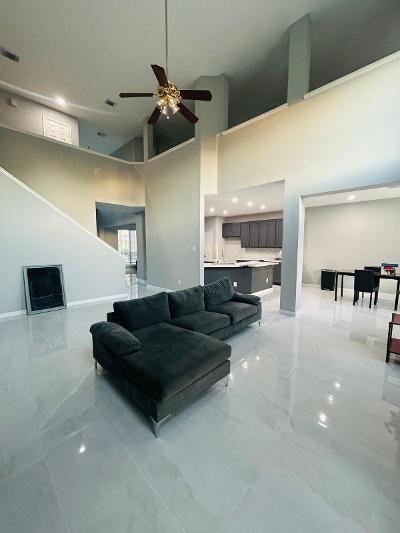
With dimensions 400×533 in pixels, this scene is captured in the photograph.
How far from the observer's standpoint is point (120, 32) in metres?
4.21

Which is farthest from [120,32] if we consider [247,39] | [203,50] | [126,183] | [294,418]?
[294,418]

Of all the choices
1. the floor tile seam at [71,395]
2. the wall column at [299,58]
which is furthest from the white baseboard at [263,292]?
the floor tile seam at [71,395]

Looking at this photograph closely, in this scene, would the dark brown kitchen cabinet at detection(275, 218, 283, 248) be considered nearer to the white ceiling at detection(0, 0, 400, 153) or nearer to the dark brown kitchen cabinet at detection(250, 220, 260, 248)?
the dark brown kitchen cabinet at detection(250, 220, 260, 248)

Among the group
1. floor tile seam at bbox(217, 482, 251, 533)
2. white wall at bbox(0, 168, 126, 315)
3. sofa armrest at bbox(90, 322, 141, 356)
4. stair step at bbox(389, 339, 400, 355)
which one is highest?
white wall at bbox(0, 168, 126, 315)

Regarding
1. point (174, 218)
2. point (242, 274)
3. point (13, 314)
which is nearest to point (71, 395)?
point (13, 314)

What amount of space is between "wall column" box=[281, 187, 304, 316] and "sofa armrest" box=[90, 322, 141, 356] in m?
3.39

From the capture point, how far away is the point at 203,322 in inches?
113

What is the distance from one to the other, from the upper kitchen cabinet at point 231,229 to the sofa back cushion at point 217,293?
5.41 m

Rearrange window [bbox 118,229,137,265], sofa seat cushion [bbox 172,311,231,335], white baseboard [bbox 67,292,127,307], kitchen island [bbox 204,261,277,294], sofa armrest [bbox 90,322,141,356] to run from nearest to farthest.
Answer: sofa armrest [bbox 90,322,141,356], sofa seat cushion [bbox 172,311,231,335], white baseboard [bbox 67,292,127,307], kitchen island [bbox 204,261,277,294], window [bbox 118,229,137,265]

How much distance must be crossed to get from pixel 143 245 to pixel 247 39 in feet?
19.6

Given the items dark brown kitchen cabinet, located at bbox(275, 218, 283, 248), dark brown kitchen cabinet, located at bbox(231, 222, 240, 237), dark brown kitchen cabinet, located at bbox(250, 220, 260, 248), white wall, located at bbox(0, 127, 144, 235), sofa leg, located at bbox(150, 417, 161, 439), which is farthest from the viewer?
dark brown kitchen cabinet, located at bbox(231, 222, 240, 237)

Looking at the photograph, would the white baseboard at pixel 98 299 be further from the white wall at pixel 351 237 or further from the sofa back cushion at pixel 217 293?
the white wall at pixel 351 237

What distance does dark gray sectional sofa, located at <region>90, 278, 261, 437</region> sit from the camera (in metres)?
1.68

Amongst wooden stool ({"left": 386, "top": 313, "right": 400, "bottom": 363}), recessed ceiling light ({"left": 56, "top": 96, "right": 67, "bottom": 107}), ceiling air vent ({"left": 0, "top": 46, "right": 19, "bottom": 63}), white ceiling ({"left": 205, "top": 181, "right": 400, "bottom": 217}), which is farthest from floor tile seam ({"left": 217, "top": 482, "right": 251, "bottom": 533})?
recessed ceiling light ({"left": 56, "top": 96, "right": 67, "bottom": 107})
